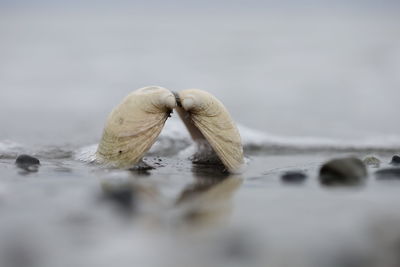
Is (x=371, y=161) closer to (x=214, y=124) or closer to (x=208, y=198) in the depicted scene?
(x=214, y=124)

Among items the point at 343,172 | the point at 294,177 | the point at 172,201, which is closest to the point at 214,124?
the point at 294,177

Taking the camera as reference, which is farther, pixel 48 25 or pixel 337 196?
pixel 48 25

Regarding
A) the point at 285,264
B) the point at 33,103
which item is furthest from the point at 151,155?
the point at 33,103

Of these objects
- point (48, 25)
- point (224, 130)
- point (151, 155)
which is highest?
point (48, 25)

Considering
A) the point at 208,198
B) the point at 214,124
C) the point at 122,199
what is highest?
the point at 214,124

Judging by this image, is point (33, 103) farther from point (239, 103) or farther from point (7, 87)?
point (239, 103)

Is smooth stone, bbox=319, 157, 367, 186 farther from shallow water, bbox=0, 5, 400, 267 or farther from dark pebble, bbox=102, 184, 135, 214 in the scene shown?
dark pebble, bbox=102, 184, 135, 214
